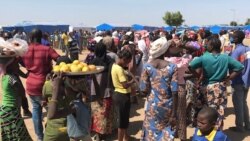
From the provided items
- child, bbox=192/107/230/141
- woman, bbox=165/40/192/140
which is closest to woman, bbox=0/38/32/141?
child, bbox=192/107/230/141

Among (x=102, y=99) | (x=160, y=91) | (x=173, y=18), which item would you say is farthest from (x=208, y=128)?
(x=173, y=18)

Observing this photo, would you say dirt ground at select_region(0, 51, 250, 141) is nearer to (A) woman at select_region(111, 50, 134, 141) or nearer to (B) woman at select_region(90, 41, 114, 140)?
(B) woman at select_region(90, 41, 114, 140)

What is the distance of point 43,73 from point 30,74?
0.73 feet

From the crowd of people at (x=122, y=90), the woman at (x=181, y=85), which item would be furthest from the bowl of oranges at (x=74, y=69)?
the woman at (x=181, y=85)

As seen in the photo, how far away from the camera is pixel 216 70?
5.27 m

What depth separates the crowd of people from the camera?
3.88 meters

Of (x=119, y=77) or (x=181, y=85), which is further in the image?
(x=181, y=85)

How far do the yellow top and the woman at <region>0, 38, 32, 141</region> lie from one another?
4.87ft

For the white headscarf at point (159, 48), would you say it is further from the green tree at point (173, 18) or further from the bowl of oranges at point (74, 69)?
the green tree at point (173, 18)

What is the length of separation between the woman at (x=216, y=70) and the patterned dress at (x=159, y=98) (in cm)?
110

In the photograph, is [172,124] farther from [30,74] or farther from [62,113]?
[30,74]

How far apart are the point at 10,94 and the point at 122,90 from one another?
1769 mm

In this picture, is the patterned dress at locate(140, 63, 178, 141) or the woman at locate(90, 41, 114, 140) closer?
the patterned dress at locate(140, 63, 178, 141)

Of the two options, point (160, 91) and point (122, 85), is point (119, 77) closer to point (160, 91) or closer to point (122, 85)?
point (122, 85)
